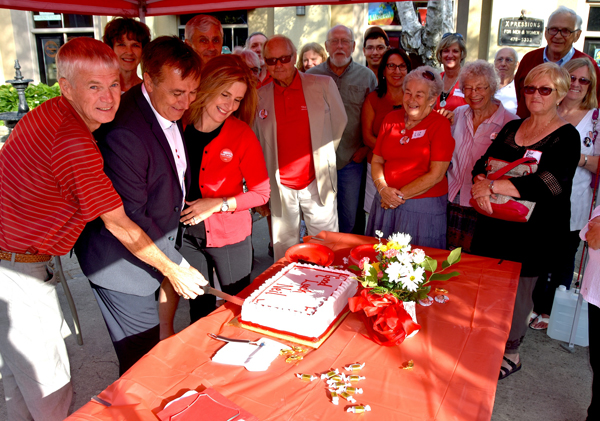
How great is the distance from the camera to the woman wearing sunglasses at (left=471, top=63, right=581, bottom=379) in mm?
2422

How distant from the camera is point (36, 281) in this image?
185cm

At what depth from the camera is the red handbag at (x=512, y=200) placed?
8.05 feet

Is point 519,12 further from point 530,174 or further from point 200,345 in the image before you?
point 200,345

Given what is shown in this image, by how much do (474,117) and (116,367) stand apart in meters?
2.96

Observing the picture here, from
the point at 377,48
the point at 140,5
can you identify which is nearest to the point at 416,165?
the point at 377,48

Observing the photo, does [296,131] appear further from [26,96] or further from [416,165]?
[26,96]

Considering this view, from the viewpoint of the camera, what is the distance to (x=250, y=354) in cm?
149

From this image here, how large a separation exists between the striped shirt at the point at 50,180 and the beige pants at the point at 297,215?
2.00 metres

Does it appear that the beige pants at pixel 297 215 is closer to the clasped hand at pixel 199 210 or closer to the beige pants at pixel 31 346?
the clasped hand at pixel 199 210

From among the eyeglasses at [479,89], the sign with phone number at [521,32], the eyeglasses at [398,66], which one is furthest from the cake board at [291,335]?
the sign with phone number at [521,32]

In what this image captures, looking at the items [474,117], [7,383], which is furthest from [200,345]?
[474,117]

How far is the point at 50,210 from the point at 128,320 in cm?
59

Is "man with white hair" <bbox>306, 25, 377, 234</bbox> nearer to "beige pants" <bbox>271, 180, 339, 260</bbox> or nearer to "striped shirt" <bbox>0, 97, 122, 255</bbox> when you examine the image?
"beige pants" <bbox>271, 180, 339, 260</bbox>

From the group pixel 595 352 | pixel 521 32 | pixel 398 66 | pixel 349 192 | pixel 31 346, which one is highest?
pixel 521 32
